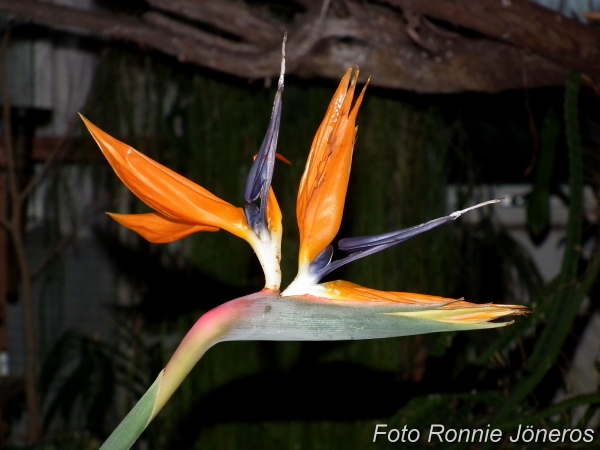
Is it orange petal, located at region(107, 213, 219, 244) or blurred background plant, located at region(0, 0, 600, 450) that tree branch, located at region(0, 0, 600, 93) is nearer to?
blurred background plant, located at region(0, 0, 600, 450)

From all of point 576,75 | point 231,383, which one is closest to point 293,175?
point 231,383

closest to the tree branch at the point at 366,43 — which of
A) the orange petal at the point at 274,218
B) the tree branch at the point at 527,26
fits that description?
the tree branch at the point at 527,26

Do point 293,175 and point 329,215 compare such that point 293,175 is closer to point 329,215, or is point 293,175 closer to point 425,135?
point 425,135

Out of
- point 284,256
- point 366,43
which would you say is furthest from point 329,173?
point 284,256

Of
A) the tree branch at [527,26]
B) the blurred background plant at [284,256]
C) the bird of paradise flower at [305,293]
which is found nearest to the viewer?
the bird of paradise flower at [305,293]

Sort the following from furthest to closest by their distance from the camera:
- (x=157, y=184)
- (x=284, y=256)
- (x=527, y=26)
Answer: (x=284, y=256) < (x=527, y=26) < (x=157, y=184)

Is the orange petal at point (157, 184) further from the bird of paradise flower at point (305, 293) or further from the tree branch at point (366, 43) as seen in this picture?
the tree branch at point (366, 43)

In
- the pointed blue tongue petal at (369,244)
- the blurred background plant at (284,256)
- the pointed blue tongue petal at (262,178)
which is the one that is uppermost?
the pointed blue tongue petal at (262,178)

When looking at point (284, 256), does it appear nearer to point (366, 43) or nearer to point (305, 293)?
point (366, 43)

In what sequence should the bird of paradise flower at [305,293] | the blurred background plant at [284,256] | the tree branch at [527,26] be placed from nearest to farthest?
1. the bird of paradise flower at [305,293]
2. the tree branch at [527,26]
3. the blurred background plant at [284,256]
